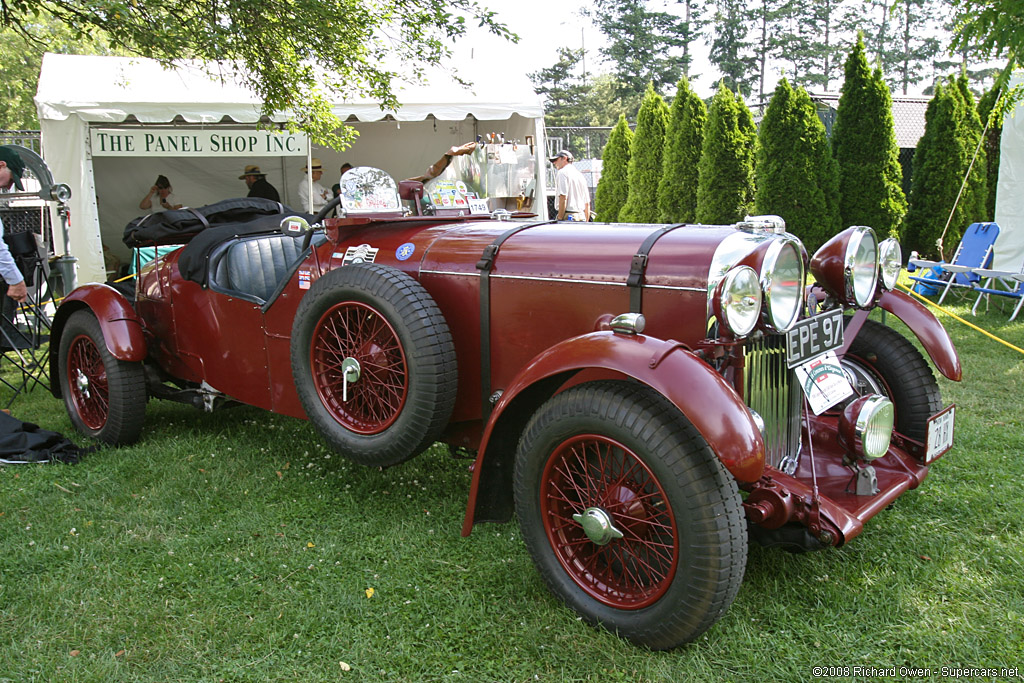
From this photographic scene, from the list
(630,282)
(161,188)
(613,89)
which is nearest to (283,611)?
(630,282)

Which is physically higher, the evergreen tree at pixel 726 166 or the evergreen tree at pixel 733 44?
the evergreen tree at pixel 733 44

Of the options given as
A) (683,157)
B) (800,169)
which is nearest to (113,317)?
(800,169)

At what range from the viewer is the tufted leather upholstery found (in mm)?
4043

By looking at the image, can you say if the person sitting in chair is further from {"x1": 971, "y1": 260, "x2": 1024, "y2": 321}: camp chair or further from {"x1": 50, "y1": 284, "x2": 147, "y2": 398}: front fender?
{"x1": 971, "y1": 260, "x2": 1024, "y2": 321}: camp chair

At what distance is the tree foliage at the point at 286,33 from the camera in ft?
16.8

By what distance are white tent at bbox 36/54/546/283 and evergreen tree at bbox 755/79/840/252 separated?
3.18m

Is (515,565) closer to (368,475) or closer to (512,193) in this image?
(368,475)

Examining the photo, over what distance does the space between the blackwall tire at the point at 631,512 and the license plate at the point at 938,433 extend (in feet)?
3.68

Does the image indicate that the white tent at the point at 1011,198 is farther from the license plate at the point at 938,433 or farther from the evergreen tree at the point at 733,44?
the evergreen tree at the point at 733,44

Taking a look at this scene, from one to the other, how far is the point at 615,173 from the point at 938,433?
1227 centimetres

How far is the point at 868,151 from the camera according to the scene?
32.8 ft

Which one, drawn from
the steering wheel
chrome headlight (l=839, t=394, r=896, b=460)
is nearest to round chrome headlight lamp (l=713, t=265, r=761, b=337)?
chrome headlight (l=839, t=394, r=896, b=460)

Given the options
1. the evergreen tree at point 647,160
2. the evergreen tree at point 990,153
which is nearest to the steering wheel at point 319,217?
the evergreen tree at point 647,160

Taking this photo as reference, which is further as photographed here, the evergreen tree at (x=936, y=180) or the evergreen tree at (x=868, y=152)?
the evergreen tree at (x=936, y=180)
